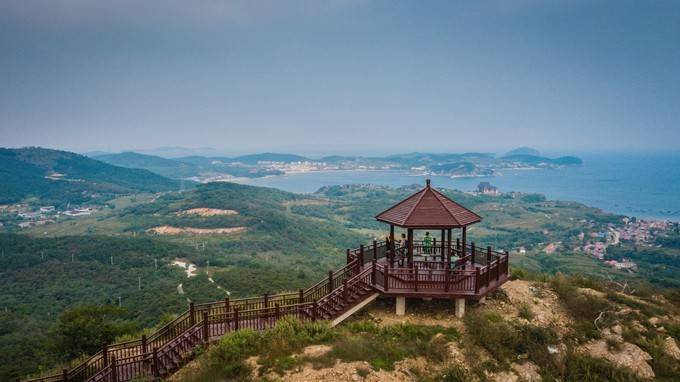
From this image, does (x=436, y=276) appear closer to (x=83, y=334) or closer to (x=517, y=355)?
(x=517, y=355)

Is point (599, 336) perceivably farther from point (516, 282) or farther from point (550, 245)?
point (550, 245)

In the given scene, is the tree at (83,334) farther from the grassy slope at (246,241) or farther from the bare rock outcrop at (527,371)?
the bare rock outcrop at (527,371)

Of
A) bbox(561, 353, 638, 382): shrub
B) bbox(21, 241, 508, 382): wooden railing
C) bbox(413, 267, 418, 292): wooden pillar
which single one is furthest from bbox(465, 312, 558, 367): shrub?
bbox(413, 267, 418, 292): wooden pillar

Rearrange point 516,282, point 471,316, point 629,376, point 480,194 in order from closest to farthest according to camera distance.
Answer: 1. point 629,376
2. point 471,316
3. point 516,282
4. point 480,194

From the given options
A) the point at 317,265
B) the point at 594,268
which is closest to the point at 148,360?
the point at 317,265

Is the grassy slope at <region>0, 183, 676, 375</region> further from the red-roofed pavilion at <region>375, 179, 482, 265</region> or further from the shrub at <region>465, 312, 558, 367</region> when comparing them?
the shrub at <region>465, 312, 558, 367</region>
